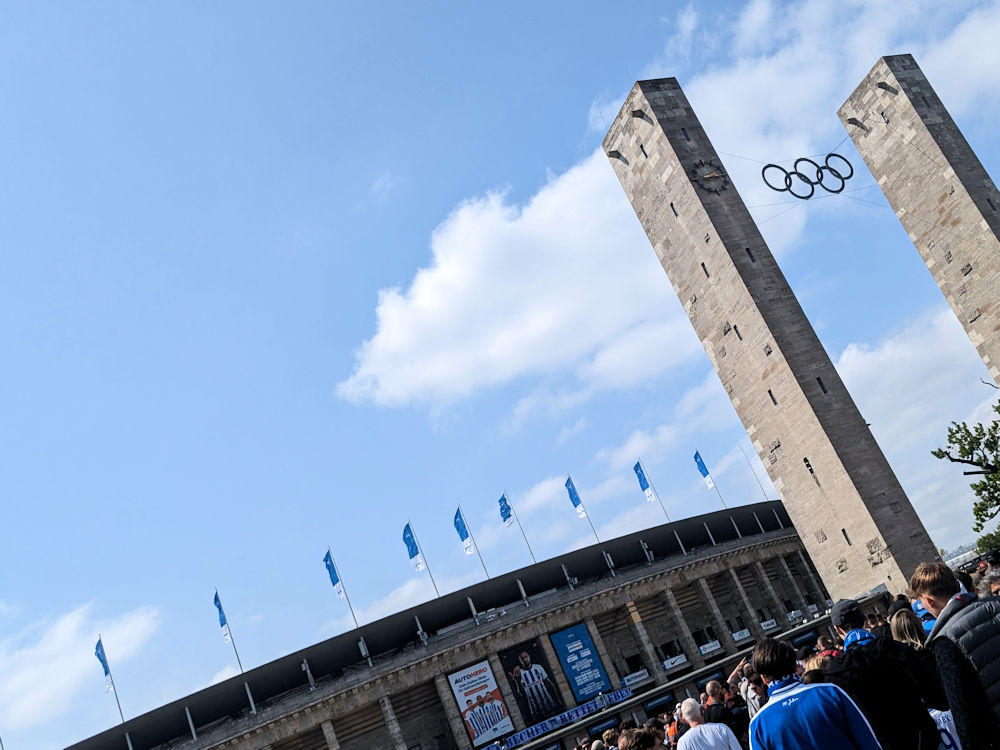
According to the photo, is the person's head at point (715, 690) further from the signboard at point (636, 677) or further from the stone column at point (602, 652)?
the signboard at point (636, 677)

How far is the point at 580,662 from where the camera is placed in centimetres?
4600

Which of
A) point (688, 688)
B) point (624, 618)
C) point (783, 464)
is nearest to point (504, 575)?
point (624, 618)

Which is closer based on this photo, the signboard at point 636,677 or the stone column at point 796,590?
the signboard at point 636,677

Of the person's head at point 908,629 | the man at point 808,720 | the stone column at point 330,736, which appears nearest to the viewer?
the man at point 808,720

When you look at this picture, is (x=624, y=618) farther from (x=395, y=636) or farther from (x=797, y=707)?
(x=797, y=707)

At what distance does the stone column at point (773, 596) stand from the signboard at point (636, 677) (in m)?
13.0

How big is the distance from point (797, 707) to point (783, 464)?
38.3 metres

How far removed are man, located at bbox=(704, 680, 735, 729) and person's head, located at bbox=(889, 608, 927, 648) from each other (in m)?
3.25

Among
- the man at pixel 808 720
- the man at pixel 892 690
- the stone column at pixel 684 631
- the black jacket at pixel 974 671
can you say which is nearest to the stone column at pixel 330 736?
the stone column at pixel 684 631

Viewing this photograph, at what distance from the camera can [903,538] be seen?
124 feet

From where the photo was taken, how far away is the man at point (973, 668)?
5.91 metres

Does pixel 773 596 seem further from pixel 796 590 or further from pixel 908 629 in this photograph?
pixel 908 629

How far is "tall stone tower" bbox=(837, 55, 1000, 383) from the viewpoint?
37469mm

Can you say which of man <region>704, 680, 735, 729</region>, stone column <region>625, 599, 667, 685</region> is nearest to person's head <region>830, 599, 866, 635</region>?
man <region>704, 680, 735, 729</region>
